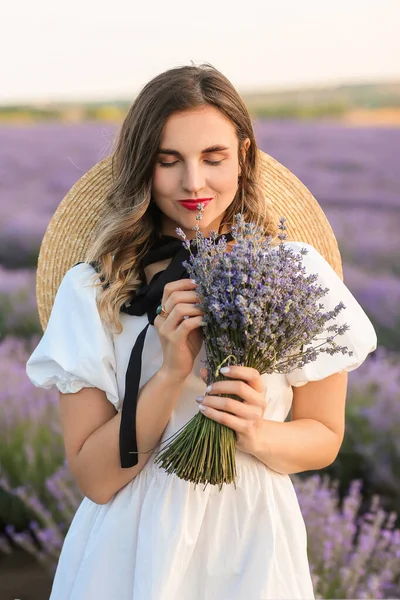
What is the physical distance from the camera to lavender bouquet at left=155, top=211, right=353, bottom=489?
1137 mm

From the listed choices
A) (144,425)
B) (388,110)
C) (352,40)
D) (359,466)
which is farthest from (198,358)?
(388,110)

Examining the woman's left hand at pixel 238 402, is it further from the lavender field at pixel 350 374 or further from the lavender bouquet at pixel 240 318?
the lavender field at pixel 350 374

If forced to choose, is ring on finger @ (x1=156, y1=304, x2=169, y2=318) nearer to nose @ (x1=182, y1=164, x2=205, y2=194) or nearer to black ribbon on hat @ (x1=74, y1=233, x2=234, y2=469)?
black ribbon on hat @ (x1=74, y1=233, x2=234, y2=469)

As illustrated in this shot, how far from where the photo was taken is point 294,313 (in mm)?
1155

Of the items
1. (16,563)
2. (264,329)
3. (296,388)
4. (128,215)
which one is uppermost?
(128,215)

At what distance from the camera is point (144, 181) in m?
1.52

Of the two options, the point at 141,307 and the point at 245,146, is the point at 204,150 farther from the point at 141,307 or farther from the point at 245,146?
the point at 141,307

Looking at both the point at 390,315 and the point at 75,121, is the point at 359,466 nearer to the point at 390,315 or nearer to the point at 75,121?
the point at 390,315

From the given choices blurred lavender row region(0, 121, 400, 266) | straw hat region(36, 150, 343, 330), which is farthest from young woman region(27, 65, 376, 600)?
blurred lavender row region(0, 121, 400, 266)

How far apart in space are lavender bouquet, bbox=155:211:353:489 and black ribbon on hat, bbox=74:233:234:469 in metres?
0.12

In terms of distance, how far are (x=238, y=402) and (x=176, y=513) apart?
288mm

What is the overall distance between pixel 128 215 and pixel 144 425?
44cm

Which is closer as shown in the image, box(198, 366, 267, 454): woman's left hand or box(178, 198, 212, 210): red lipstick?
box(198, 366, 267, 454): woman's left hand

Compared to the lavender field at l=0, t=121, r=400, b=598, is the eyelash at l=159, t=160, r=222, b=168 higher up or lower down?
higher up
